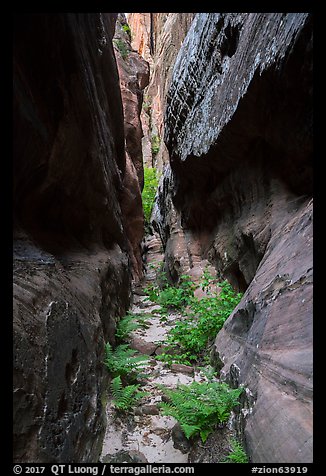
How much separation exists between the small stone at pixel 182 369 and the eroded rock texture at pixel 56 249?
4.48ft

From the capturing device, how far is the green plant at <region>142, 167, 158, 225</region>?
78.1 ft

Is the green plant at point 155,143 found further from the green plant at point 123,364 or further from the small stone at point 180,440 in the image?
the small stone at point 180,440

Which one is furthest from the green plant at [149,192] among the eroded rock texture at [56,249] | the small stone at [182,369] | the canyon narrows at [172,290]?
the small stone at [182,369]

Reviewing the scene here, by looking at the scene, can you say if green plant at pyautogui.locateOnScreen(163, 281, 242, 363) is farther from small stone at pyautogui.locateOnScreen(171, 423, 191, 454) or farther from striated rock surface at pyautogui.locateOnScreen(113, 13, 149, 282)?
striated rock surface at pyautogui.locateOnScreen(113, 13, 149, 282)

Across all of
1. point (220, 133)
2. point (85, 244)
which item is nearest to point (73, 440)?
point (85, 244)

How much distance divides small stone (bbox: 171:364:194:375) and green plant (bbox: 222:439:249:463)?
195 centimetres

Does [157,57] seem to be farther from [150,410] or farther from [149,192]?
[150,410]

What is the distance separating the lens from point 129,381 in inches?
165

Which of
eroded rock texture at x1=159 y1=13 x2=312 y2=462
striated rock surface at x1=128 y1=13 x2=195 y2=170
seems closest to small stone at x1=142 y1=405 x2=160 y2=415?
eroded rock texture at x1=159 y1=13 x2=312 y2=462

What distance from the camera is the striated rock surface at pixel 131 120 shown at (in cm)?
1351

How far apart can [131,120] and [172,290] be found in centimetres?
964

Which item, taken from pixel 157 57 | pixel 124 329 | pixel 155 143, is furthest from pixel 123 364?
pixel 157 57

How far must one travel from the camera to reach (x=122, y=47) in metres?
14.2
